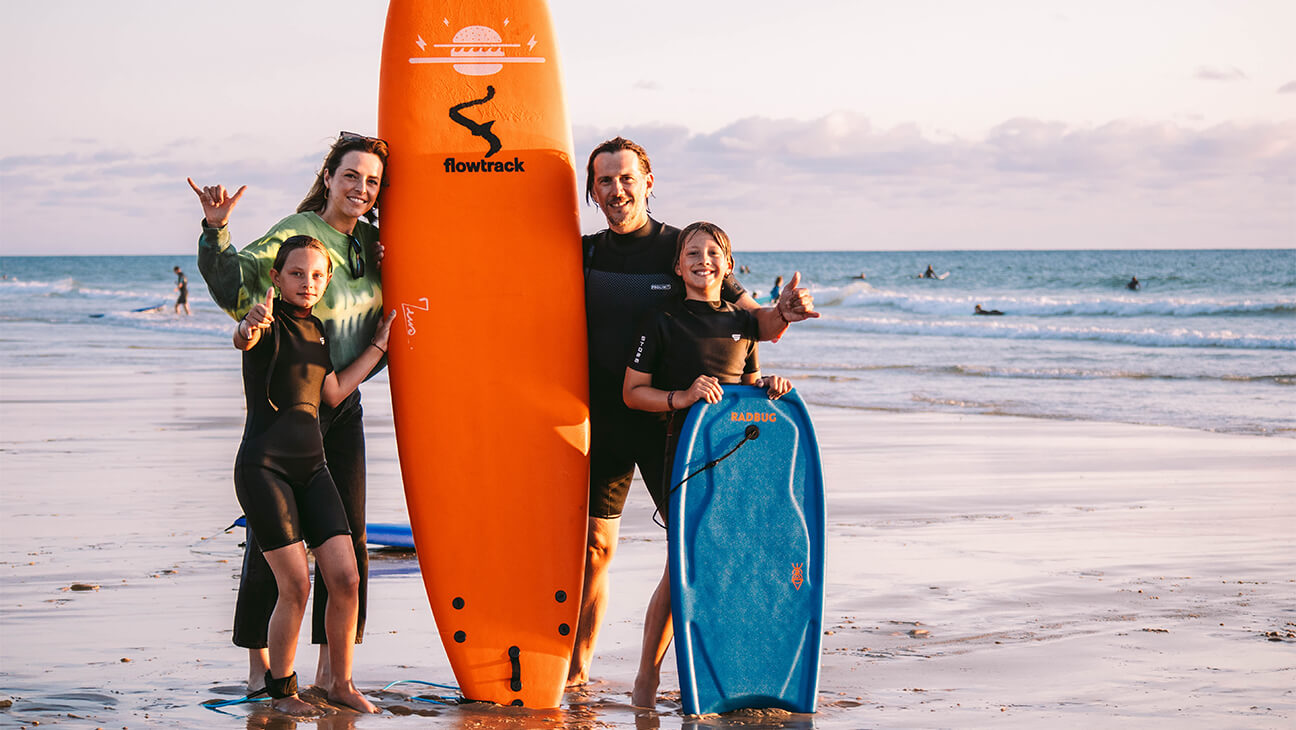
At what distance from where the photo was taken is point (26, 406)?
983 centimetres

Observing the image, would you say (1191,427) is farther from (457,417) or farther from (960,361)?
(457,417)

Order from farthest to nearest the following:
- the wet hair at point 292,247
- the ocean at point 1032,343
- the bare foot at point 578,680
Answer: the ocean at point 1032,343 → the bare foot at point 578,680 → the wet hair at point 292,247

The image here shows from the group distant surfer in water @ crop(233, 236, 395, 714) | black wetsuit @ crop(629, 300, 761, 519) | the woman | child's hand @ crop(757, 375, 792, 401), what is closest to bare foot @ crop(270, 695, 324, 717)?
distant surfer in water @ crop(233, 236, 395, 714)

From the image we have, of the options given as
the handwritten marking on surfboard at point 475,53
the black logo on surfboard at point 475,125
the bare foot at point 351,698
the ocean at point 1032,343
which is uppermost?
the handwritten marking on surfboard at point 475,53

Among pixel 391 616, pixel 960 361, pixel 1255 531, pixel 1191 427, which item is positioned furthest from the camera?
Result: pixel 960 361

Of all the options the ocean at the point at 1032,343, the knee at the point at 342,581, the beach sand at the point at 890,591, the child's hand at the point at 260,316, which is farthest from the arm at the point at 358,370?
the ocean at the point at 1032,343

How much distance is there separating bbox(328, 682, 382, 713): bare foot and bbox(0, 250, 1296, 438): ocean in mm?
7638

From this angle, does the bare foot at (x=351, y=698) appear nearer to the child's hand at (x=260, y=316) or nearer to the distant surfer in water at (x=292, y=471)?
the distant surfer in water at (x=292, y=471)

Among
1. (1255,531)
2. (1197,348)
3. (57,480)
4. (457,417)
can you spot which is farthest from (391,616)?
(1197,348)

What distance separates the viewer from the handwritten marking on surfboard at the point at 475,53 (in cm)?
396

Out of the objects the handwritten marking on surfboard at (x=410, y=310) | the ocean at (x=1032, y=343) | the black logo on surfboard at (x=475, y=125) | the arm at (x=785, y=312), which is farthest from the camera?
the ocean at (x=1032, y=343)

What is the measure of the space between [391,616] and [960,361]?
40.3 feet

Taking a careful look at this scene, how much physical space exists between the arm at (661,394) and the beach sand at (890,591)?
0.83 m

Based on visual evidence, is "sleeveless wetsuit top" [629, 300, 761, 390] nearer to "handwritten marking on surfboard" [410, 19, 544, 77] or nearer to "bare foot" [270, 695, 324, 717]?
"handwritten marking on surfboard" [410, 19, 544, 77]
